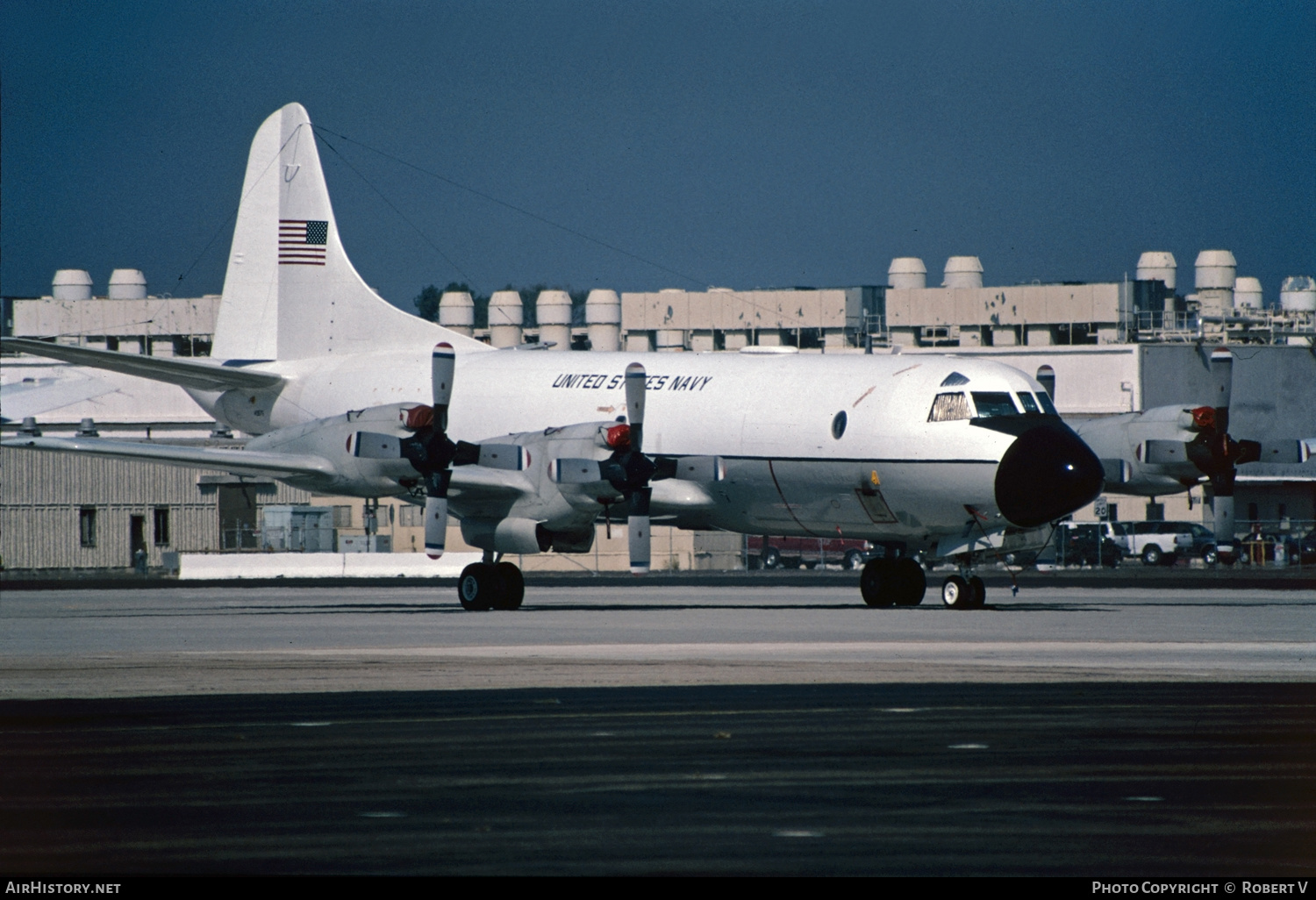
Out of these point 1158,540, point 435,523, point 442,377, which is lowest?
point 1158,540

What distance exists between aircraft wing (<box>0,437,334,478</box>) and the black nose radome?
11.8 meters

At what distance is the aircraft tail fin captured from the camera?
37.2 metres

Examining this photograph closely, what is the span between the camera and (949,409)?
2811 cm

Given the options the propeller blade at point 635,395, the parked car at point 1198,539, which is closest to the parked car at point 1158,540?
the parked car at point 1198,539

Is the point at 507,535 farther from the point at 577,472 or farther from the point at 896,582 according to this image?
the point at 896,582

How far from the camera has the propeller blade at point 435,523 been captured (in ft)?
96.0


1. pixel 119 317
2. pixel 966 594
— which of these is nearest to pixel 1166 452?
pixel 966 594

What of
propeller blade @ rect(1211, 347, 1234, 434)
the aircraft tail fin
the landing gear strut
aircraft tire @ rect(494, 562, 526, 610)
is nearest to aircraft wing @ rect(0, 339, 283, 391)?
the aircraft tail fin

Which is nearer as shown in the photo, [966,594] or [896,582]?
[966,594]

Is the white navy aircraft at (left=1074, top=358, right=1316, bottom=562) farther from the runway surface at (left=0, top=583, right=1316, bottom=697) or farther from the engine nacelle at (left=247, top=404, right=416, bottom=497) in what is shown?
the engine nacelle at (left=247, top=404, right=416, bottom=497)

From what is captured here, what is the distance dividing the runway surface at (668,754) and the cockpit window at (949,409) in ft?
17.4

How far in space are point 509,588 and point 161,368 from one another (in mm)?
8294

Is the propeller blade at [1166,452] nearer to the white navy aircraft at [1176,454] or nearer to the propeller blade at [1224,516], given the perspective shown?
the white navy aircraft at [1176,454]

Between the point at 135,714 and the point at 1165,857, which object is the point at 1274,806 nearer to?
the point at 1165,857
